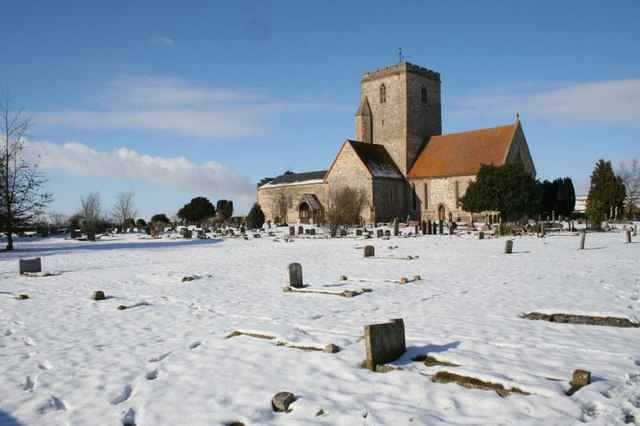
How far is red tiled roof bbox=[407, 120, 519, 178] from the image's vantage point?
42.0m

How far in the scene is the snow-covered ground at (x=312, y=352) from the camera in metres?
4.47

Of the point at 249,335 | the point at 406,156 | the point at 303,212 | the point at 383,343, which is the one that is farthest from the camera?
the point at 303,212

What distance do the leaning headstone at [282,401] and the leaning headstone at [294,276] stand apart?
20.3 feet

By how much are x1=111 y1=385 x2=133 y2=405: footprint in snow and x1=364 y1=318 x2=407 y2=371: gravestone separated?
2.54m

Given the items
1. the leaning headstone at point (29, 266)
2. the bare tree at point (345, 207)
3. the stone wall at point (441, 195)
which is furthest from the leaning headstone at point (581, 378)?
the stone wall at point (441, 195)

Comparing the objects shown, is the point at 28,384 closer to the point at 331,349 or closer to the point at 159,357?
the point at 159,357

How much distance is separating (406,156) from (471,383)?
1707 inches

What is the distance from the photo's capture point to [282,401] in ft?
15.0

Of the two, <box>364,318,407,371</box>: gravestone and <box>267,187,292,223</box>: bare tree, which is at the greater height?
<box>267,187,292,223</box>: bare tree

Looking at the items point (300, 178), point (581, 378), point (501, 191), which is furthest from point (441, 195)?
point (581, 378)

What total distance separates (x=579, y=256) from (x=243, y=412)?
14427 mm

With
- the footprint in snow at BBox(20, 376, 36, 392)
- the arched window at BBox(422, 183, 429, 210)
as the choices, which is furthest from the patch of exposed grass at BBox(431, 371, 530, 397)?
the arched window at BBox(422, 183, 429, 210)

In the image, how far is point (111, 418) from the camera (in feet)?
14.8

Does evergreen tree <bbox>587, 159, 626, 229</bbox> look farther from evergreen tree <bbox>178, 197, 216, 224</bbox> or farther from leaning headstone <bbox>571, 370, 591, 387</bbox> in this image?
leaning headstone <bbox>571, 370, 591, 387</bbox>
